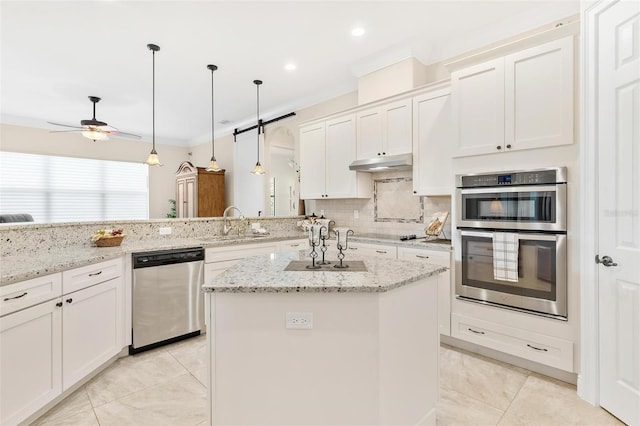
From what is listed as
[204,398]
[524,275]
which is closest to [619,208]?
[524,275]

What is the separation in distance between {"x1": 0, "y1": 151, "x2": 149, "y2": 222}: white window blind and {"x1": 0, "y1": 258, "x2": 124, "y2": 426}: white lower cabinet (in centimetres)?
488

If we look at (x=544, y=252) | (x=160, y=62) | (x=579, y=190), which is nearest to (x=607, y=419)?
(x=544, y=252)

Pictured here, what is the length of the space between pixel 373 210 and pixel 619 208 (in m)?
2.59

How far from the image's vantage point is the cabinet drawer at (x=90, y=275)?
221 centimetres

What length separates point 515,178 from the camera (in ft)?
8.27

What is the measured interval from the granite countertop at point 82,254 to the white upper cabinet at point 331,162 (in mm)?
837

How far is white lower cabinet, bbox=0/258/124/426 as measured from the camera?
1.78 metres

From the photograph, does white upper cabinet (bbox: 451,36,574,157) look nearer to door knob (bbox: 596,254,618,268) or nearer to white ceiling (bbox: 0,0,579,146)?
white ceiling (bbox: 0,0,579,146)

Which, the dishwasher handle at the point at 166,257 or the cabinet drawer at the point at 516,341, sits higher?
the dishwasher handle at the point at 166,257

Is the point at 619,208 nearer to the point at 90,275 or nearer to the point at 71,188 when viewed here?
the point at 90,275

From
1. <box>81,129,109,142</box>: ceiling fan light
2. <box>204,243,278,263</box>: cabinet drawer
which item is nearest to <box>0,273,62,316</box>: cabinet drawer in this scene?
<box>204,243,278,263</box>: cabinet drawer

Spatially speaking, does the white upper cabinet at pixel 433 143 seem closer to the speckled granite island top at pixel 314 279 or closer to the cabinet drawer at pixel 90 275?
the speckled granite island top at pixel 314 279

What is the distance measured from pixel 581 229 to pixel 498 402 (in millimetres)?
1280

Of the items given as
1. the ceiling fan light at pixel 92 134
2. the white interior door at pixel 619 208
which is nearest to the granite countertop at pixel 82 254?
the white interior door at pixel 619 208
